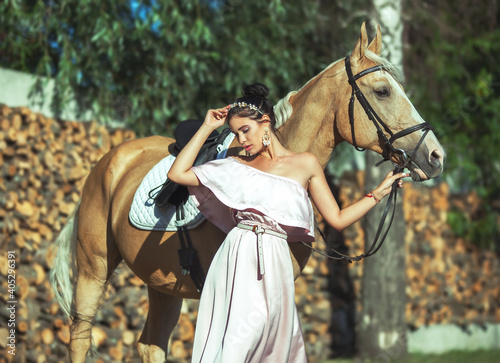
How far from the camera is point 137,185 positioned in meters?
3.71

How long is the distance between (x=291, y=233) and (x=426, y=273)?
5371 millimetres

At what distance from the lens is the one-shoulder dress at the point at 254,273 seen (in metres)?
2.70

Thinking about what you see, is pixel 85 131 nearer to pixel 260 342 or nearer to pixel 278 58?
pixel 278 58

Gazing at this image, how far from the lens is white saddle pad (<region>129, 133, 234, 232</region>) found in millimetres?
3221

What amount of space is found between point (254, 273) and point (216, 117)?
74 centimetres

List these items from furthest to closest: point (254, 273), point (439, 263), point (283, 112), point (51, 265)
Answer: point (439, 263) → point (51, 265) → point (283, 112) → point (254, 273)

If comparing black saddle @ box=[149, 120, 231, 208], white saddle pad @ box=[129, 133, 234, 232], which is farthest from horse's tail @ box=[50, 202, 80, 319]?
black saddle @ box=[149, 120, 231, 208]

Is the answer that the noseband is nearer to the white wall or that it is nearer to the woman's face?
the woman's face

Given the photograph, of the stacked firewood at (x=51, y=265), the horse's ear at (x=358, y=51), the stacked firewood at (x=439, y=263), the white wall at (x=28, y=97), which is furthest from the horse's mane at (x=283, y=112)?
the stacked firewood at (x=439, y=263)

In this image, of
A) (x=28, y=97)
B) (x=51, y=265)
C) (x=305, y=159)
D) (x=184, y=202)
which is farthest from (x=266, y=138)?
(x=28, y=97)

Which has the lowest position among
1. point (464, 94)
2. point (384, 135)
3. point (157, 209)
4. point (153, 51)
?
point (157, 209)

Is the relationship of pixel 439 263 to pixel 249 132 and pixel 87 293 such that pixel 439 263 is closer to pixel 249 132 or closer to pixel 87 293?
pixel 87 293

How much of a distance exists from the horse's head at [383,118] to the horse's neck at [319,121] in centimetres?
5

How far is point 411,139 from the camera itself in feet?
9.63
